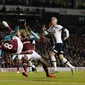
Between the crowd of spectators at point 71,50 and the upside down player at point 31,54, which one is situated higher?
the crowd of spectators at point 71,50

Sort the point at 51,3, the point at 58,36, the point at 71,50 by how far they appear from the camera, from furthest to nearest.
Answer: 1. the point at 51,3
2. the point at 71,50
3. the point at 58,36

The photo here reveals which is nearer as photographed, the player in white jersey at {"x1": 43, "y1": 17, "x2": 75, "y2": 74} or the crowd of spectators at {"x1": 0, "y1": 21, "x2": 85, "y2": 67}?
the player in white jersey at {"x1": 43, "y1": 17, "x2": 75, "y2": 74}

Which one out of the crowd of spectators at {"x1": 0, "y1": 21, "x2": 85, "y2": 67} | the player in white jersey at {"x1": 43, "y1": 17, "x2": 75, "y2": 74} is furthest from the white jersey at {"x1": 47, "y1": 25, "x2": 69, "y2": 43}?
the crowd of spectators at {"x1": 0, "y1": 21, "x2": 85, "y2": 67}

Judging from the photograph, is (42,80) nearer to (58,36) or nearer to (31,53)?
(31,53)

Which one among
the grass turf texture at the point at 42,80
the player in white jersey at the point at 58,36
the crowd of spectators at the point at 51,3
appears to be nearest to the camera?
the grass turf texture at the point at 42,80

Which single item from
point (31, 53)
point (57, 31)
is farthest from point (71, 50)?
point (31, 53)

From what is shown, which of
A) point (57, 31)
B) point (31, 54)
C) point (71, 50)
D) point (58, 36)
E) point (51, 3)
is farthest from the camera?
point (51, 3)

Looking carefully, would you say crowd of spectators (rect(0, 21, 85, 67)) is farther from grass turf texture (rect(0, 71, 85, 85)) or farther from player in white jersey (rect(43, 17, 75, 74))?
grass turf texture (rect(0, 71, 85, 85))

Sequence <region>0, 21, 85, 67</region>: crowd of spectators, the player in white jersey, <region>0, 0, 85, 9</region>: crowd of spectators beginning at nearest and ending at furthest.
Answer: the player in white jersey < <region>0, 21, 85, 67</region>: crowd of spectators < <region>0, 0, 85, 9</region>: crowd of spectators

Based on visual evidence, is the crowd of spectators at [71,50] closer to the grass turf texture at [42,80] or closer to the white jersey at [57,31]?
the white jersey at [57,31]

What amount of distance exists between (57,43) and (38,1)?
19.4m

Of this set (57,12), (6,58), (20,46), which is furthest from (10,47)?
(57,12)

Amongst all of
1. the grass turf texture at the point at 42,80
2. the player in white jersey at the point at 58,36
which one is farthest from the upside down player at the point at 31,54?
the player in white jersey at the point at 58,36

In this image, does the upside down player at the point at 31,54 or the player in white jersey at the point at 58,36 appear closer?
the upside down player at the point at 31,54
